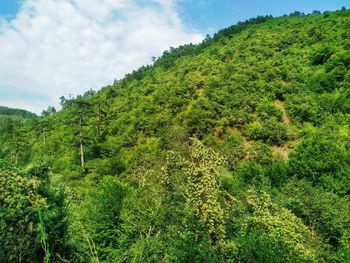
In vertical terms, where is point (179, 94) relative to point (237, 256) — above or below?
above

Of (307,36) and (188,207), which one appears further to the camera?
(307,36)

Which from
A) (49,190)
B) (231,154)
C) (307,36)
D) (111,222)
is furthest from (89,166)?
(307,36)

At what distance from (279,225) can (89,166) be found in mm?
50097

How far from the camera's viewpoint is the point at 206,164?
64.1ft

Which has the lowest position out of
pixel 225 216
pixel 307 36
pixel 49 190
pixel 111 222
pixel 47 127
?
pixel 111 222

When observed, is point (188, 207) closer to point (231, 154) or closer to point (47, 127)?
point (231, 154)

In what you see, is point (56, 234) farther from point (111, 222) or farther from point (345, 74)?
point (345, 74)

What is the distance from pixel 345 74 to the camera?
7506 centimetres

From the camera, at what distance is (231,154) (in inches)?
2400

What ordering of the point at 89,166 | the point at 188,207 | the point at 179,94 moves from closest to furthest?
the point at 188,207 < the point at 89,166 < the point at 179,94

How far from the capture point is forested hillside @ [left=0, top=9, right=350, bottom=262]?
60.0ft

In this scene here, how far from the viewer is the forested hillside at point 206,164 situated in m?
18.3

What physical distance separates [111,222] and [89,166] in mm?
35371

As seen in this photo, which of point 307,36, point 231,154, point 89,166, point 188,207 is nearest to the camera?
point 188,207
